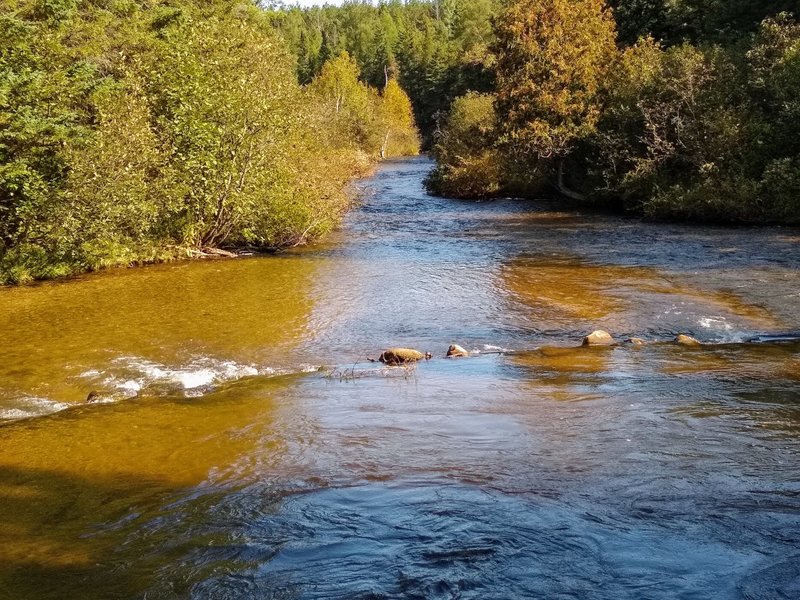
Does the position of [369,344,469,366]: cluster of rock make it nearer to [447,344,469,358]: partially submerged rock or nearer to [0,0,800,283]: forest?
[447,344,469,358]: partially submerged rock

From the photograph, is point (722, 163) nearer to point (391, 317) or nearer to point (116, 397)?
point (391, 317)

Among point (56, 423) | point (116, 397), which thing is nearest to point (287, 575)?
point (56, 423)

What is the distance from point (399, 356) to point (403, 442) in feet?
11.9

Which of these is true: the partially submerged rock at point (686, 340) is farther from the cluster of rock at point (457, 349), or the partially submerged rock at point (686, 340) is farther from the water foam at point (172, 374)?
the water foam at point (172, 374)

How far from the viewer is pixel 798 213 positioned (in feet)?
79.5

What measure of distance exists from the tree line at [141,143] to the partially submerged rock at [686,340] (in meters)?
12.5

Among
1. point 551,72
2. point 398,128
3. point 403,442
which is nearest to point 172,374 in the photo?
point 403,442

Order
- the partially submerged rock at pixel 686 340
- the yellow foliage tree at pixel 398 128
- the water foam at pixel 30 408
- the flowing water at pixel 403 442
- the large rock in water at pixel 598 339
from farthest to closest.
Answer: the yellow foliage tree at pixel 398 128 → the large rock in water at pixel 598 339 → the partially submerged rock at pixel 686 340 → the water foam at pixel 30 408 → the flowing water at pixel 403 442

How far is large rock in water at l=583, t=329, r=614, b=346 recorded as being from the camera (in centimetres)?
1263

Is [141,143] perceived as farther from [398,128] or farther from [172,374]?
[398,128]

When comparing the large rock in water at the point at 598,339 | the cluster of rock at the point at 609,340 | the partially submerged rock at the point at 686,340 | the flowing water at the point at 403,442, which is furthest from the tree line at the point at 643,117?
the large rock in water at the point at 598,339

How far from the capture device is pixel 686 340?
12.7 meters

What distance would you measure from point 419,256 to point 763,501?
16.3 m

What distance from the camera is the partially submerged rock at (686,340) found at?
493 inches
